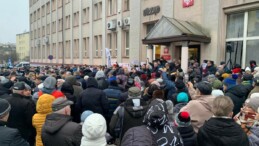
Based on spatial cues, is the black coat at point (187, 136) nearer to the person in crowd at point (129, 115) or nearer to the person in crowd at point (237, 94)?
the person in crowd at point (129, 115)

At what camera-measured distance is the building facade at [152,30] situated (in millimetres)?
13305

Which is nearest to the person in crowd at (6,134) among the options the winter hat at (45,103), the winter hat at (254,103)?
the winter hat at (45,103)

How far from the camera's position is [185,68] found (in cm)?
1367

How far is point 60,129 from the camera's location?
10.4 ft

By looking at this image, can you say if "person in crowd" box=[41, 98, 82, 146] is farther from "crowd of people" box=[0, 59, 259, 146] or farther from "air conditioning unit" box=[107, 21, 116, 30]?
"air conditioning unit" box=[107, 21, 116, 30]

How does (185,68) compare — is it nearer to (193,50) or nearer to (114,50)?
(193,50)

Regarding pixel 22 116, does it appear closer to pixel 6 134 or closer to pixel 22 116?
pixel 22 116

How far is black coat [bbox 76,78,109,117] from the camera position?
5.57 meters

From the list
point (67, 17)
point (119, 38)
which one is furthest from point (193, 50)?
point (67, 17)

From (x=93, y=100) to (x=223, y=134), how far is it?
3281mm

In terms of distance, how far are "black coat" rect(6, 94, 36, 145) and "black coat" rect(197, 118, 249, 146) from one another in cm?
303

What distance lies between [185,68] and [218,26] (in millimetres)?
2839

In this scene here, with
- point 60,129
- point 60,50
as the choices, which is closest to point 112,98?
point 60,129

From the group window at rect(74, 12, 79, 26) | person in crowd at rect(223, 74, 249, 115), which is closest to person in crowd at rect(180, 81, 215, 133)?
person in crowd at rect(223, 74, 249, 115)
